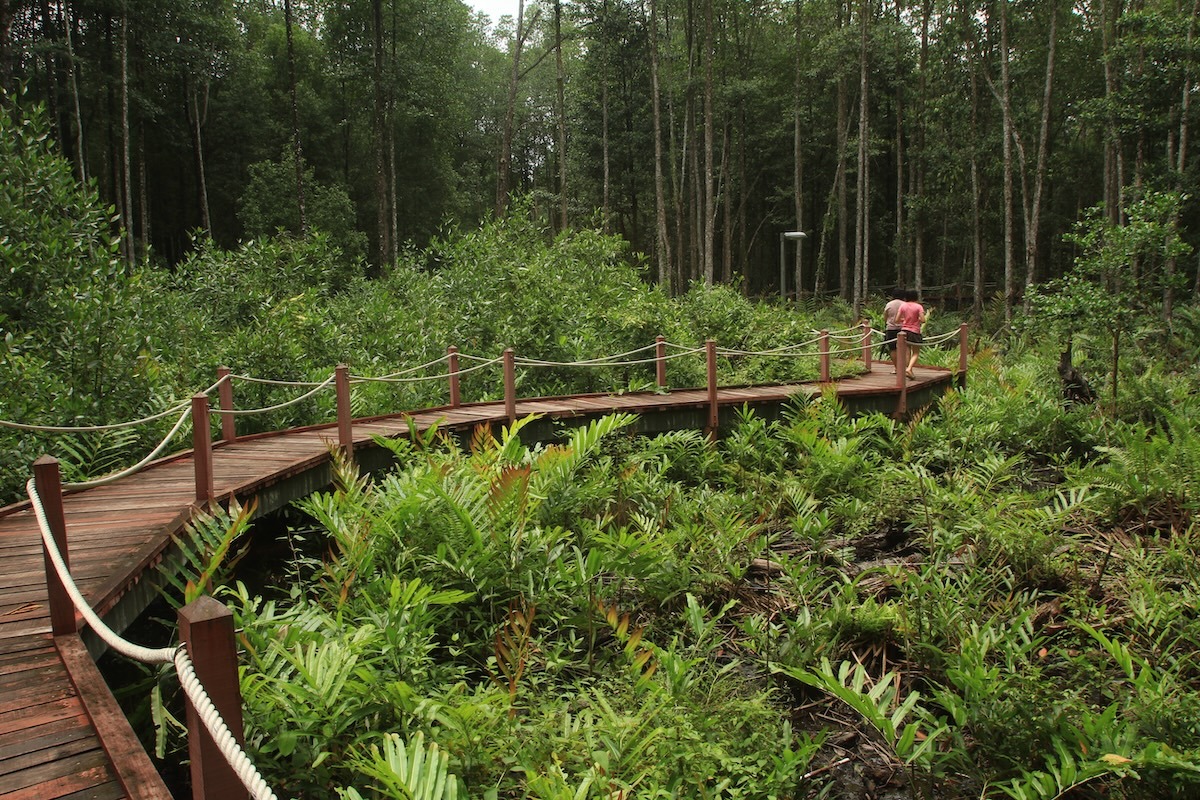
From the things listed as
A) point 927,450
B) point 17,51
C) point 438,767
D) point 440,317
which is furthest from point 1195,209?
point 17,51

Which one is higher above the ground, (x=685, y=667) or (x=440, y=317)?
(x=440, y=317)

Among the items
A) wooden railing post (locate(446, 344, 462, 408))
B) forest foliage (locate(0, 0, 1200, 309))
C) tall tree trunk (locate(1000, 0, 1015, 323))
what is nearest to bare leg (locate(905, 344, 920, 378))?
wooden railing post (locate(446, 344, 462, 408))

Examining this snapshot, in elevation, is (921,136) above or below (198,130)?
below

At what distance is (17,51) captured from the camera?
22.1 metres

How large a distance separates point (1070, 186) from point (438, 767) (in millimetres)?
35684

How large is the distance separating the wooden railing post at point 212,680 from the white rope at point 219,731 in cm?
2

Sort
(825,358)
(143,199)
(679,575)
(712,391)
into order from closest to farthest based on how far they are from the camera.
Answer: (679,575)
(712,391)
(825,358)
(143,199)

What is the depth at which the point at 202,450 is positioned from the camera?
213 inches

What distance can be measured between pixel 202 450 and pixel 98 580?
146 cm

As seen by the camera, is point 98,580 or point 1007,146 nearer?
point 98,580

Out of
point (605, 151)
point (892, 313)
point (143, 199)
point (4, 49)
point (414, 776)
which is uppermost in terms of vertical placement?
point (605, 151)

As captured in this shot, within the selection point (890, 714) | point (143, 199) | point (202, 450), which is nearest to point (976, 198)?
point (890, 714)

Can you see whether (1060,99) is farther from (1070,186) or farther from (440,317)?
(440,317)

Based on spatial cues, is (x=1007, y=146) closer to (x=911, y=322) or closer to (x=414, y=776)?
(x=911, y=322)
